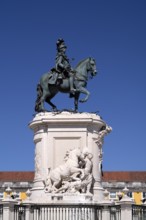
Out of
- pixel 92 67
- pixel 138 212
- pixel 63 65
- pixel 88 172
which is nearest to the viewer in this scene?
pixel 138 212

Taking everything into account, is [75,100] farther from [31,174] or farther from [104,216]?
[31,174]

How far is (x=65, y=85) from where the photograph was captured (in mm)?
22562

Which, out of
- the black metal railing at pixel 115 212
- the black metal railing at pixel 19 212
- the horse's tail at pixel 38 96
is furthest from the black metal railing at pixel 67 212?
the horse's tail at pixel 38 96

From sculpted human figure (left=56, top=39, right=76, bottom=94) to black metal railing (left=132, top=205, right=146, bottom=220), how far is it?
5.36 meters

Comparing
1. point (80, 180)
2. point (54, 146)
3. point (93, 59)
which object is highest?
point (93, 59)

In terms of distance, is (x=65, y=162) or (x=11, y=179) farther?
(x=11, y=179)

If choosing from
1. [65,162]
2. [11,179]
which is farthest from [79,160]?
[11,179]

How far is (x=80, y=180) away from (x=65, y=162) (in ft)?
3.24

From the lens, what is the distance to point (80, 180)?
20406mm

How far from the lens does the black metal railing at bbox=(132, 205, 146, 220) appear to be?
19489mm

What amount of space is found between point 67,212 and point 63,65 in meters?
6.22

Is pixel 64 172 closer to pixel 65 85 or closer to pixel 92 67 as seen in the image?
pixel 65 85

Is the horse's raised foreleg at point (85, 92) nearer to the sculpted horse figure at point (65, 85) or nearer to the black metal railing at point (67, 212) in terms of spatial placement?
the sculpted horse figure at point (65, 85)

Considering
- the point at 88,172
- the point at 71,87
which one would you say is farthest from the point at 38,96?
the point at 88,172
